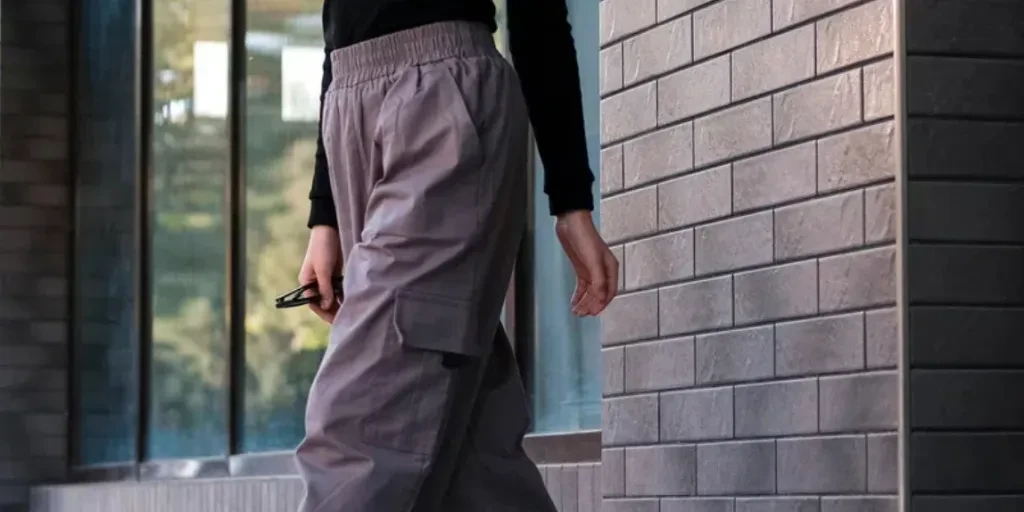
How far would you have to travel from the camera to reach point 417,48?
2.63 meters

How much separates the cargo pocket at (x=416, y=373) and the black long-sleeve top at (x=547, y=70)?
0.27 meters

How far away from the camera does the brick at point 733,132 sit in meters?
3.28

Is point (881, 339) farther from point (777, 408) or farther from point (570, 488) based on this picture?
point (570, 488)

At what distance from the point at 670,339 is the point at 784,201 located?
1.61 ft

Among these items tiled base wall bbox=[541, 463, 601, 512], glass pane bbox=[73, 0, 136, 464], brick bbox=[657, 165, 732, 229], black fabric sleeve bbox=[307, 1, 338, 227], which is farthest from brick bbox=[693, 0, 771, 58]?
glass pane bbox=[73, 0, 136, 464]

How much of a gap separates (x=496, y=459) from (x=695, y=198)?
99 cm

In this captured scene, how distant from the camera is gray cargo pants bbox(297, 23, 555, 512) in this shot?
2486 mm

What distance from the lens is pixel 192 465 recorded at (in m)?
7.45

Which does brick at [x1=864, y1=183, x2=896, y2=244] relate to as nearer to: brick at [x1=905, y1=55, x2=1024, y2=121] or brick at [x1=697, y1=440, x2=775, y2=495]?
brick at [x1=905, y1=55, x2=1024, y2=121]

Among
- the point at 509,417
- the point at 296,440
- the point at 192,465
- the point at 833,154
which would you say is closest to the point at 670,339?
the point at 833,154

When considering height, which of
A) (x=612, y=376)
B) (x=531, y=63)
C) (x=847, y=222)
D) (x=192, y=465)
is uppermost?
(x=531, y=63)

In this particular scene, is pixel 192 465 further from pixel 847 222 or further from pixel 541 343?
pixel 847 222

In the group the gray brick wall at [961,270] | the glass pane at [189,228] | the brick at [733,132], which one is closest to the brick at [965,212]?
the gray brick wall at [961,270]

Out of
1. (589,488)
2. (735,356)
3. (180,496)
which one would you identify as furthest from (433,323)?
(180,496)
